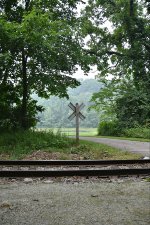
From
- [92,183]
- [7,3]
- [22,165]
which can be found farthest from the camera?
[7,3]

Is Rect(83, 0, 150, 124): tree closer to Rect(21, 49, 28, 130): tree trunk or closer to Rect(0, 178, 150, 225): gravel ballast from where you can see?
Rect(21, 49, 28, 130): tree trunk

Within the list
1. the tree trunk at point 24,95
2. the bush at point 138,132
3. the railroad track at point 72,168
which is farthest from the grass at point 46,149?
the bush at point 138,132

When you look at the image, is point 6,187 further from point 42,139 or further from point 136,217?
point 42,139

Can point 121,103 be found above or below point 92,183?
above

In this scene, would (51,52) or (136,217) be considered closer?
(136,217)

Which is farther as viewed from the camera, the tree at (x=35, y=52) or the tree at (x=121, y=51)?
the tree at (x=121, y=51)

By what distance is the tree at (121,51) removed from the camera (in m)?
28.6

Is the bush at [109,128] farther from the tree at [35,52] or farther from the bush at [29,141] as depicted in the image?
the bush at [29,141]

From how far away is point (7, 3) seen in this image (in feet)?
56.5

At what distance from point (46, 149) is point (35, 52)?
4.93m

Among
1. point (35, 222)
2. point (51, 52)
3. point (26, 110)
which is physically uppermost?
point (51, 52)

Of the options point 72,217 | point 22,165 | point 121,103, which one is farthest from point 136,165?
point 121,103

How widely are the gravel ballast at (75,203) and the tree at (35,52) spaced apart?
26.9ft

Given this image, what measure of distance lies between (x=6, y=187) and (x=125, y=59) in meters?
25.4
